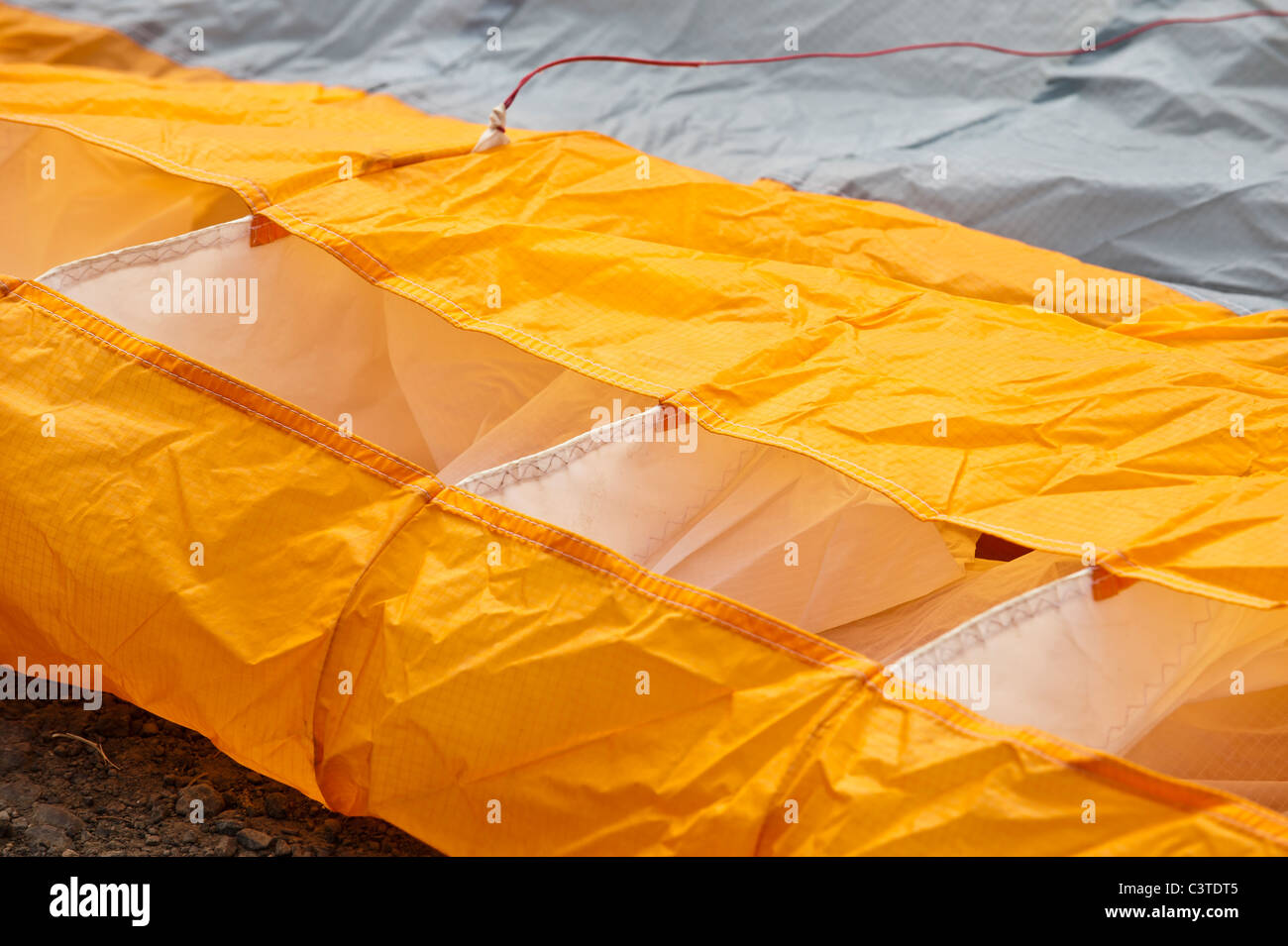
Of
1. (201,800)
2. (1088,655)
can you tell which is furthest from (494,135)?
(1088,655)

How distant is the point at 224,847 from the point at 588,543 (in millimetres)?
544

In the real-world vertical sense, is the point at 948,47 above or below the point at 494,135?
above

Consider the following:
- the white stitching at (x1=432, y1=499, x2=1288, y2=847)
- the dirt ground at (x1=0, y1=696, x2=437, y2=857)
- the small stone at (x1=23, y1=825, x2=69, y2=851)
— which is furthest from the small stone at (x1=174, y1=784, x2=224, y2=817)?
the white stitching at (x1=432, y1=499, x2=1288, y2=847)

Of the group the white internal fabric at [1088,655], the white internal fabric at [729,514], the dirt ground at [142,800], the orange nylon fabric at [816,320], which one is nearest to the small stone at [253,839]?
the dirt ground at [142,800]

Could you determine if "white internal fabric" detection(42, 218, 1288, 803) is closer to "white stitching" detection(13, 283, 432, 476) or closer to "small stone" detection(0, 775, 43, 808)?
"white stitching" detection(13, 283, 432, 476)

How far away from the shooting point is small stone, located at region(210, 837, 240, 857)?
4.02ft

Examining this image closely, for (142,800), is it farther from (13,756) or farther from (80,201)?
(80,201)

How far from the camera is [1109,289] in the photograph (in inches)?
58.9

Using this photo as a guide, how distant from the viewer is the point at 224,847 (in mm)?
1230

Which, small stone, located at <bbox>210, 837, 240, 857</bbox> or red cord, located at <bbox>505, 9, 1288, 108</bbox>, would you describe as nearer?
small stone, located at <bbox>210, 837, 240, 857</bbox>

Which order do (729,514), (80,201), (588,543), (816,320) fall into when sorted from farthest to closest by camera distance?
1. (80,201)
2. (816,320)
3. (729,514)
4. (588,543)

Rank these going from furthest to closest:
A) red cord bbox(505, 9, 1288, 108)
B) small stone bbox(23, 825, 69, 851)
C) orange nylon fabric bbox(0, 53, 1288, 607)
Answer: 1. red cord bbox(505, 9, 1288, 108)
2. small stone bbox(23, 825, 69, 851)
3. orange nylon fabric bbox(0, 53, 1288, 607)

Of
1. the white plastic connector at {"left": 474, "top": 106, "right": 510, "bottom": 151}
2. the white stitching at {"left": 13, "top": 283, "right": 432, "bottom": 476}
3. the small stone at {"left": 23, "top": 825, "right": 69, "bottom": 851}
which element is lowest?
the small stone at {"left": 23, "top": 825, "right": 69, "bottom": 851}

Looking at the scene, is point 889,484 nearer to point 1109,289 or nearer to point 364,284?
point 1109,289
